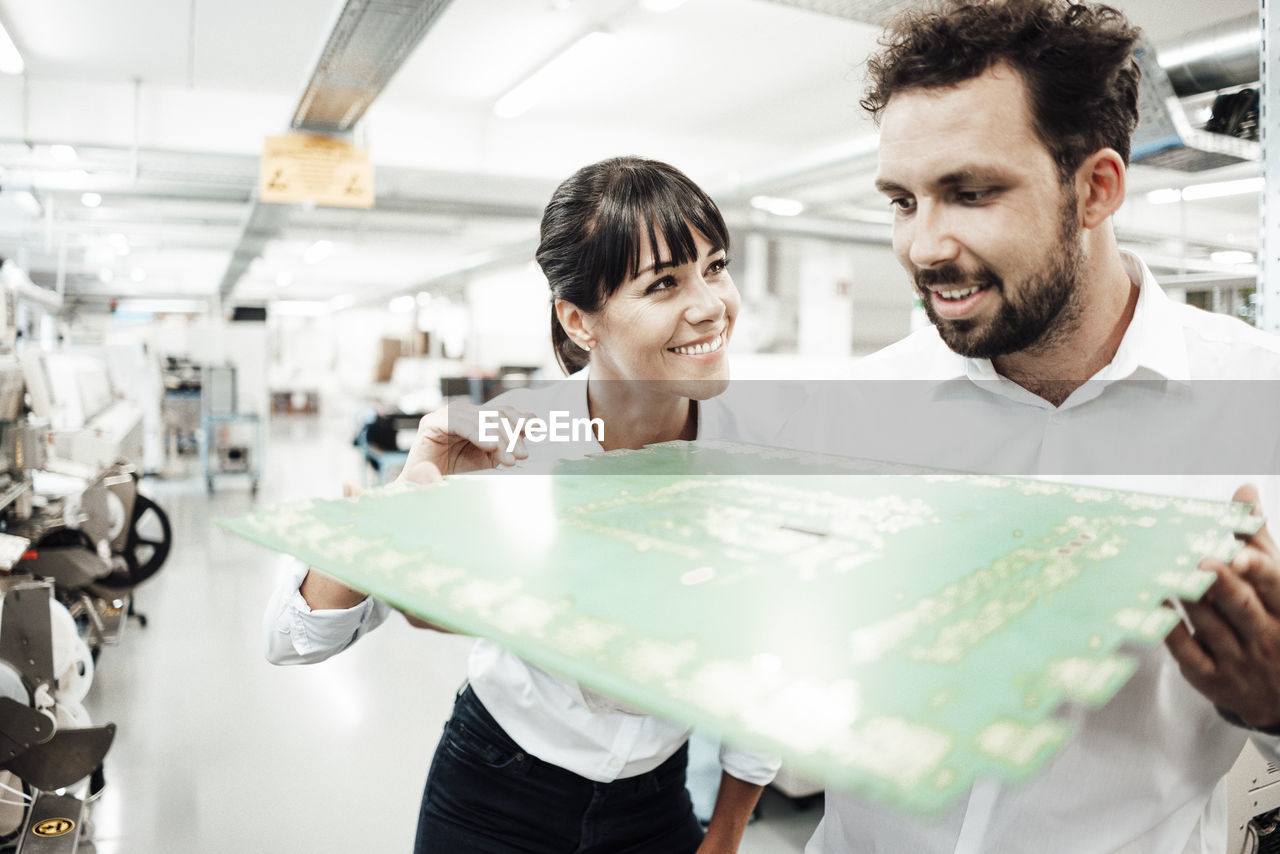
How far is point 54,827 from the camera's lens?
2.63 metres

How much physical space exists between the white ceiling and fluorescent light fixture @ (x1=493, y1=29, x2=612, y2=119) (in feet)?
0.31

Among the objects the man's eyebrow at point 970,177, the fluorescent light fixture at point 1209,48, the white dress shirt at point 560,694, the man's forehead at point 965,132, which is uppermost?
the fluorescent light fixture at point 1209,48

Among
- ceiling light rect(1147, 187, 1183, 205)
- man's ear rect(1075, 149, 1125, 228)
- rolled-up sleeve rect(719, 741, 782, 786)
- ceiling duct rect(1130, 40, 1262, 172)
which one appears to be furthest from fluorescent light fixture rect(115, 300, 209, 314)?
man's ear rect(1075, 149, 1125, 228)

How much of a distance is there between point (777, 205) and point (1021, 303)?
27.0 ft

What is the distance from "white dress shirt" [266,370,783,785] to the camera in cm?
107

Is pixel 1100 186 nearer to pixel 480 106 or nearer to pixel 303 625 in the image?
pixel 303 625

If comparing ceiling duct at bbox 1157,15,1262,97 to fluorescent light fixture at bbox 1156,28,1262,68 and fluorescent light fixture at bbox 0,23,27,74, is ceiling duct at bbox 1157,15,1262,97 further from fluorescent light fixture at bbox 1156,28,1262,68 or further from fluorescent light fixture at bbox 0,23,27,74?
fluorescent light fixture at bbox 0,23,27,74

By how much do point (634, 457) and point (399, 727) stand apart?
322cm

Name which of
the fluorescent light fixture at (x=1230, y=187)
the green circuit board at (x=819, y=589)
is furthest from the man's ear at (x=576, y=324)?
the fluorescent light fixture at (x=1230, y=187)

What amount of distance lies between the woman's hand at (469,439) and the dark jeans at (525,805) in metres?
0.40

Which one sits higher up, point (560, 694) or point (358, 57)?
point (358, 57)

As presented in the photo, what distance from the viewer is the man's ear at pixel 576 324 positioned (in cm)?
115

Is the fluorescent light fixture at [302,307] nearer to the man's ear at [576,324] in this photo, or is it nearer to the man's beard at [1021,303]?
the man's ear at [576,324]
